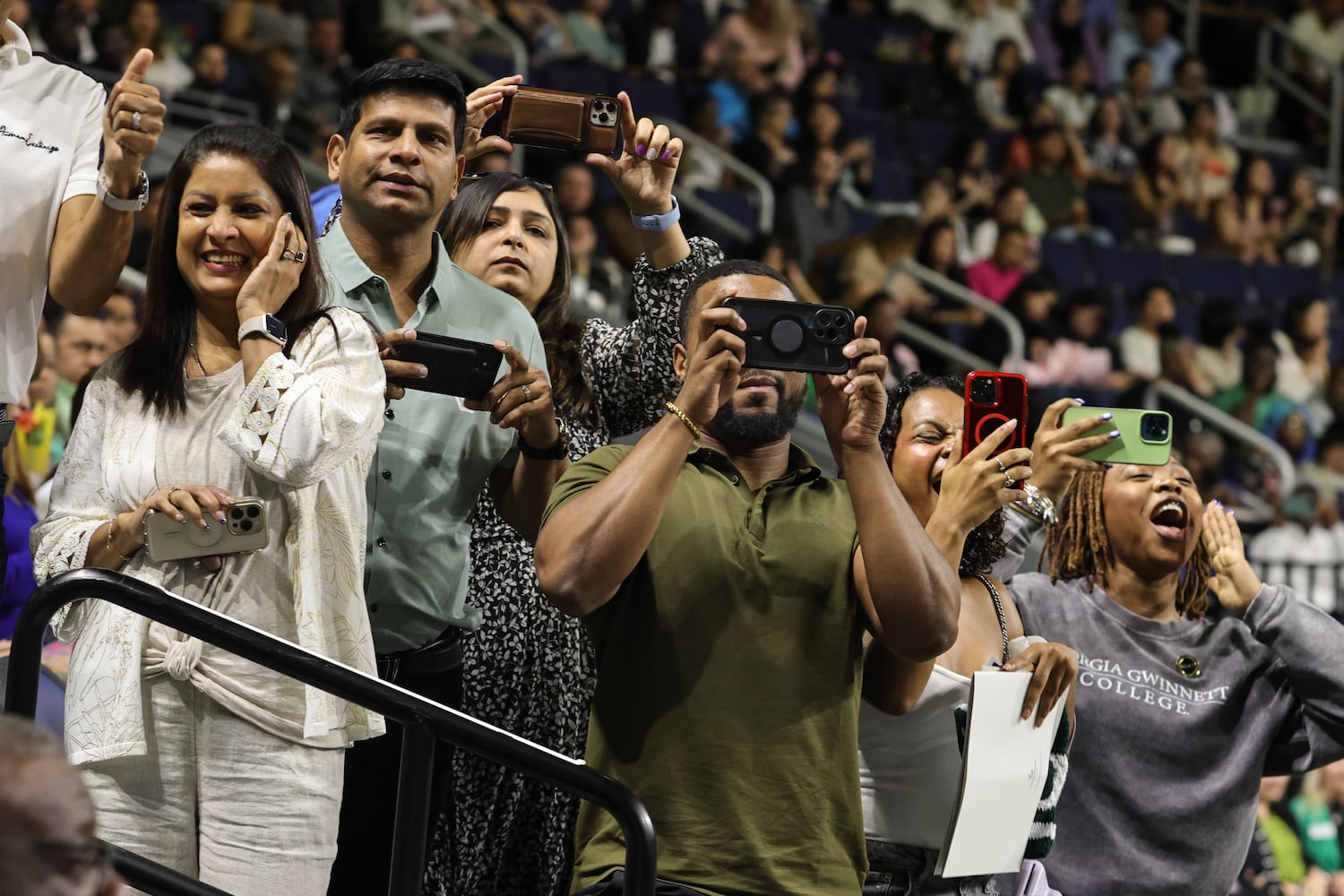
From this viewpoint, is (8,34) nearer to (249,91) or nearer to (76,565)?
(76,565)

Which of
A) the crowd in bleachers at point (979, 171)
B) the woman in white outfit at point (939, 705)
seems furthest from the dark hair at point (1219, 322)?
the woman in white outfit at point (939, 705)

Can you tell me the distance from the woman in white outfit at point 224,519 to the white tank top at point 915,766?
2.66 ft

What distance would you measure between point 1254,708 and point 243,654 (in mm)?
2002

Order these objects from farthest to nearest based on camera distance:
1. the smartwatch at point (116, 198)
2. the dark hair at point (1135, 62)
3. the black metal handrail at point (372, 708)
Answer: the dark hair at point (1135, 62) → the smartwatch at point (116, 198) → the black metal handrail at point (372, 708)

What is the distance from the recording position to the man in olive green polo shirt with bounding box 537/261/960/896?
95.7 inches

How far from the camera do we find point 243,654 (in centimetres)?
235

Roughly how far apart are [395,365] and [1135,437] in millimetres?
1307

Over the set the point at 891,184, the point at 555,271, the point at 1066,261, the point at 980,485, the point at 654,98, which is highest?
the point at 654,98

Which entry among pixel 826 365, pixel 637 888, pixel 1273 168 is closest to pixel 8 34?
pixel 826 365

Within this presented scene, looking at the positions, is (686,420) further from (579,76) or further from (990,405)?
(579,76)

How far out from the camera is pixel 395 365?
2.73 metres

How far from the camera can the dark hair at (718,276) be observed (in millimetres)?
2791

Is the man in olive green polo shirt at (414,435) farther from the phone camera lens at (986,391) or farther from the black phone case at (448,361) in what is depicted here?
the phone camera lens at (986,391)

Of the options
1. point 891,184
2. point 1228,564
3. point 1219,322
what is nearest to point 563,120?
point 1228,564
